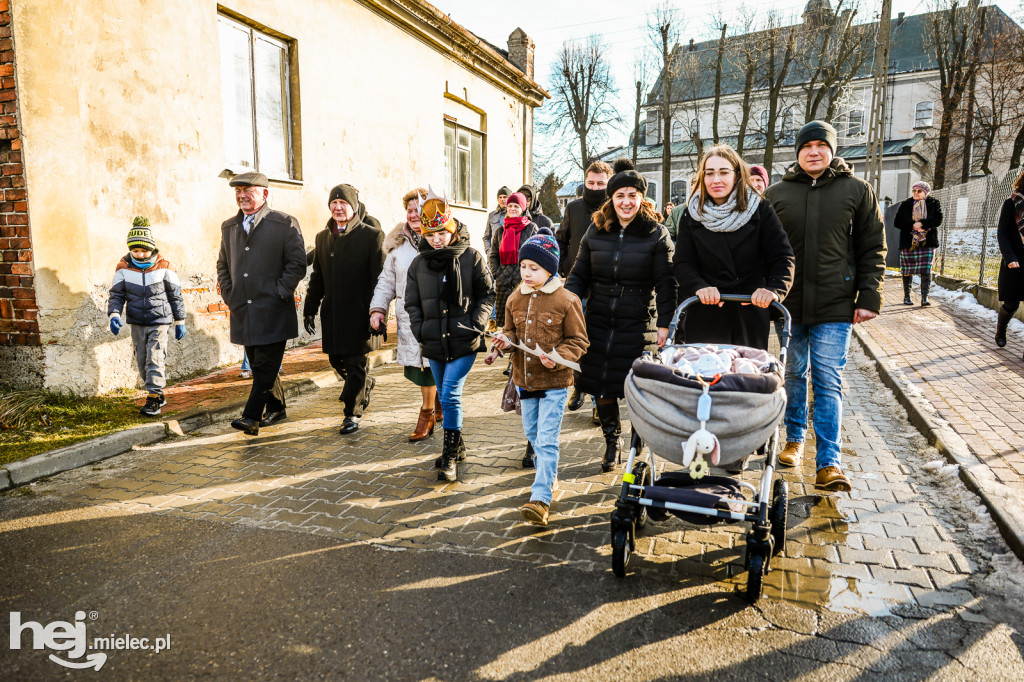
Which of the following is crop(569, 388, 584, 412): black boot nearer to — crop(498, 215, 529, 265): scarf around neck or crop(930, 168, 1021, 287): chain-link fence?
crop(498, 215, 529, 265): scarf around neck

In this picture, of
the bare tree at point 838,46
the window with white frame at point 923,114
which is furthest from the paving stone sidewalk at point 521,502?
the window with white frame at point 923,114

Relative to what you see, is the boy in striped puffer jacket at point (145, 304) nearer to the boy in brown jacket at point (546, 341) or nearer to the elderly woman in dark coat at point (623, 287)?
the boy in brown jacket at point (546, 341)

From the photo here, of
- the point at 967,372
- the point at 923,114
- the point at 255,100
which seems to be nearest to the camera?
the point at 967,372

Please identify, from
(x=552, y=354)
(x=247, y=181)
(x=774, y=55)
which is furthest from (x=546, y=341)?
(x=774, y=55)

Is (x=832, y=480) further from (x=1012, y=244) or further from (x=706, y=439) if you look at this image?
(x=1012, y=244)

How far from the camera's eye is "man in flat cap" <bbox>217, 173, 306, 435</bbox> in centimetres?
605

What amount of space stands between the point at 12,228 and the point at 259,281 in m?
2.48

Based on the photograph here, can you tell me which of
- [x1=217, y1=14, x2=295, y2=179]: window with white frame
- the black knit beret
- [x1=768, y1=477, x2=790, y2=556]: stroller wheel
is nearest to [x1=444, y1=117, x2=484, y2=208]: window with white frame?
[x1=217, y1=14, x2=295, y2=179]: window with white frame

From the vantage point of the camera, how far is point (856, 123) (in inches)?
1813

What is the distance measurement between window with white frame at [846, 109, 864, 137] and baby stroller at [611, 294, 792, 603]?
48897 mm

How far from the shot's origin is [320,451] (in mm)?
5699

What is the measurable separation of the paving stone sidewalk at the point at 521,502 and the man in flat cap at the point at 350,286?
0.50 m

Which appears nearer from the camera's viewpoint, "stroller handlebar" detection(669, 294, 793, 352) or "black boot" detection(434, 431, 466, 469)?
"stroller handlebar" detection(669, 294, 793, 352)

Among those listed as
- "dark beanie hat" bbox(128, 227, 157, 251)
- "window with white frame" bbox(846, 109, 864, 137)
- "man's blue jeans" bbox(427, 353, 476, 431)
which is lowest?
"man's blue jeans" bbox(427, 353, 476, 431)
